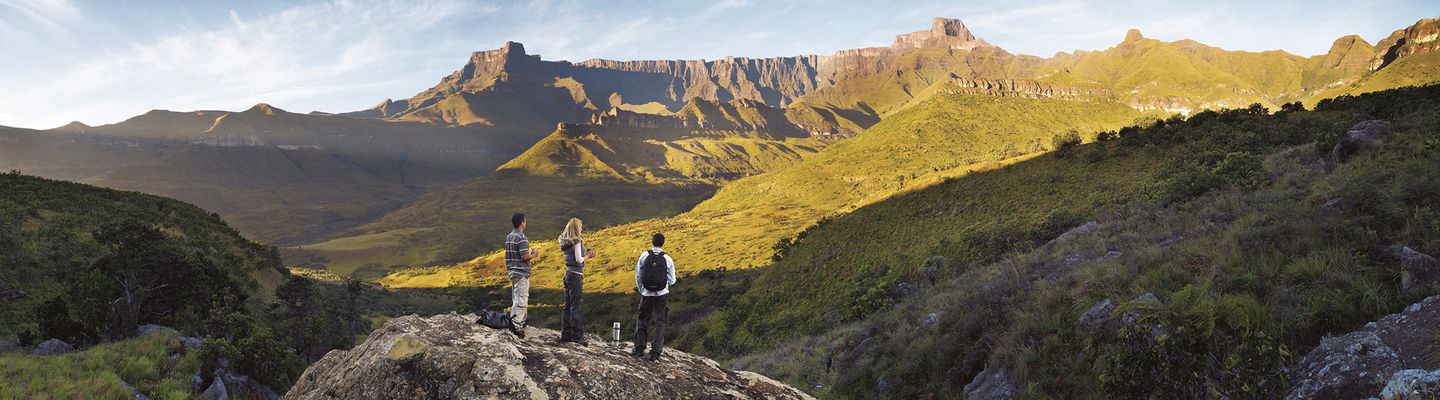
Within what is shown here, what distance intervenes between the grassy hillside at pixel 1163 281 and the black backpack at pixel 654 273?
5588 mm

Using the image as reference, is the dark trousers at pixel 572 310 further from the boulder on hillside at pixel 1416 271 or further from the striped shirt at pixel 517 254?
the boulder on hillside at pixel 1416 271

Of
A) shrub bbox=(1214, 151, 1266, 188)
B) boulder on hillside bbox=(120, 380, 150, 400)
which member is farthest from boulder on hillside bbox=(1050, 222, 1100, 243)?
boulder on hillside bbox=(120, 380, 150, 400)

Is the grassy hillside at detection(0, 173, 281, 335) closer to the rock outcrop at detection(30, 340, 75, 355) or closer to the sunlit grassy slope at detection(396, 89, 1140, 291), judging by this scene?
the rock outcrop at detection(30, 340, 75, 355)

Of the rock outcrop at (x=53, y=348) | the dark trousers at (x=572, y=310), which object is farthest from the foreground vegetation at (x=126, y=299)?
the dark trousers at (x=572, y=310)

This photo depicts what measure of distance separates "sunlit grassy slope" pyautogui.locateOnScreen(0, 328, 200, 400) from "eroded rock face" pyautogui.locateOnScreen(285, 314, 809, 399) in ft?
21.5

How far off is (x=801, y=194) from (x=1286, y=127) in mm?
114797

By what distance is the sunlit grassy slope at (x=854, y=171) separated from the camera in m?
96.9

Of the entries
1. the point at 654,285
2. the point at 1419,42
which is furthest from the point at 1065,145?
the point at 1419,42

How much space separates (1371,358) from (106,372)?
20494mm

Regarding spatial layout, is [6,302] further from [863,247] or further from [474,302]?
[474,302]

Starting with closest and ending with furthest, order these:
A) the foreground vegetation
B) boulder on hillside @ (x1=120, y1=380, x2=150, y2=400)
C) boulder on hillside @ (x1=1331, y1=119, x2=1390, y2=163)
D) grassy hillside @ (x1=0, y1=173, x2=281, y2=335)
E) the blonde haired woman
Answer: the blonde haired woman < boulder on hillside @ (x1=120, y1=380, x2=150, y2=400) < the foreground vegetation < boulder on hillside @ (x1=1331, y1=119, x2=1390, y2=163) < grassy hillside @ (x1=0, y1=173, x2=281, y2=335)

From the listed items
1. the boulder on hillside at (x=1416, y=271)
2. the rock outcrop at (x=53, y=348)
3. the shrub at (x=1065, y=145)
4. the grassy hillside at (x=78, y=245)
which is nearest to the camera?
the boulder on hillside at (x=1416, y=271)

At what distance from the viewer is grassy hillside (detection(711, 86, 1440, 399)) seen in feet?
20.7

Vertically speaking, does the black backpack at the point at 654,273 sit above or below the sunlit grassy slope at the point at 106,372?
above
